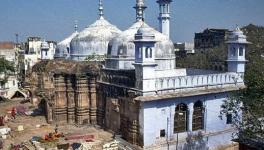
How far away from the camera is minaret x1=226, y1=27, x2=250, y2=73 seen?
21422 millimetres

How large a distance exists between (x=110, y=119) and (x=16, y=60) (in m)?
38.2

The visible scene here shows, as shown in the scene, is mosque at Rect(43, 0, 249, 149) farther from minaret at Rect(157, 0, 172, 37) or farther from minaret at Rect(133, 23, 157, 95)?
minaret at Rect(157, 0, 172, 37)

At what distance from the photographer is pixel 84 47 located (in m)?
28.2

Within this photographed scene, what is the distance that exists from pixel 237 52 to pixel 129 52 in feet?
21.4

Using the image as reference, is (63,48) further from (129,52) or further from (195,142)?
(195,142)

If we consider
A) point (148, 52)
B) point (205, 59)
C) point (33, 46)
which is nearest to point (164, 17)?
point (148, 52)

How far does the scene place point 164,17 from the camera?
2759 centimetres

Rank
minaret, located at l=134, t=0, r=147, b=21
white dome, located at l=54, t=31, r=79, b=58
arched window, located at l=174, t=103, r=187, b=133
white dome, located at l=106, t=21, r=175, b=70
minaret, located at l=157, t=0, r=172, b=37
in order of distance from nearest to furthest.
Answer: arched window, located at l=174, t=103, r=187, b=133, white dome, located at l=106, t=21, r=175, b=70, minaret, located at l=134, t=0, r=147, b=21, minaret, located at l=157, t=0, r=172, b=37, white dome, located at l=54, t=31, r=79, b=58

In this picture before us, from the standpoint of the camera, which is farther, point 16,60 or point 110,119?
point 16,60

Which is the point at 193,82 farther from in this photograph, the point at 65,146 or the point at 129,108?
the point at 65,146

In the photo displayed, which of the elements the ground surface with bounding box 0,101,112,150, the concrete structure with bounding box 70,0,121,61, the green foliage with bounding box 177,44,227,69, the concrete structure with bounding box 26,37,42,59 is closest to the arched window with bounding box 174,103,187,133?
the ground surface with bounding box 0,101,112,150

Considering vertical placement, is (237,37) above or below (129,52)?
above

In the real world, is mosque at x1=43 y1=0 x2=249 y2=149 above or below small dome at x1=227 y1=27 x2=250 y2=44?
below

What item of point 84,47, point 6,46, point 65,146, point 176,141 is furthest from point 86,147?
point 6,46
